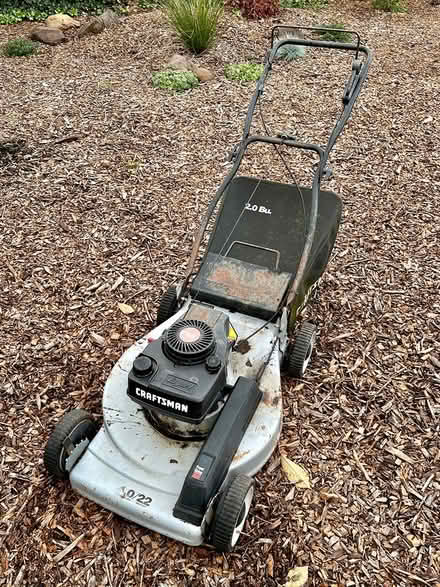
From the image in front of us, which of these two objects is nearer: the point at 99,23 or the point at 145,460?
the point at 145,460

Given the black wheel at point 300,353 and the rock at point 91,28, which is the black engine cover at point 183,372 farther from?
the rock at point 91,28

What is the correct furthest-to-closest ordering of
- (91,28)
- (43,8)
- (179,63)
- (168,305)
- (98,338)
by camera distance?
1. (43,8)
2. (91,28)
3. (179,63)
4. (98,338)
5. (168,305)

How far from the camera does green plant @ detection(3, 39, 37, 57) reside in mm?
6230

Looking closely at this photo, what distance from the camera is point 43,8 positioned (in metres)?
7.55

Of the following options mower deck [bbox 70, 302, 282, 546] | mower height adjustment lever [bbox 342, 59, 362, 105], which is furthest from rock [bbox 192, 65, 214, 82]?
mower deck [bbox 70, 302, 282, 546]

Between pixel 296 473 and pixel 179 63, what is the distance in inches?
186

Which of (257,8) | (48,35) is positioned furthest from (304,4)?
(48,35)

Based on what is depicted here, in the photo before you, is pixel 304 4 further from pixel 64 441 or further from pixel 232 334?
pixel 64 441

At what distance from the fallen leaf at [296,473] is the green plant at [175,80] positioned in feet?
13.6

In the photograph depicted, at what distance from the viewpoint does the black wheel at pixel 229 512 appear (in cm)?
191

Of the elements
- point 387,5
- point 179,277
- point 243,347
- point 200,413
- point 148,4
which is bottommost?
point 179,277

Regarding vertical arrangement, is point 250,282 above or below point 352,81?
below

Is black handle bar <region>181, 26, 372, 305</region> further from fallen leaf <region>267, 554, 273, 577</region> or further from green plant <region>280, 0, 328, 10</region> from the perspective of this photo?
green plant <region>280, 0, 328, 10</region>

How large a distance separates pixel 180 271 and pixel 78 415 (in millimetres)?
1431
